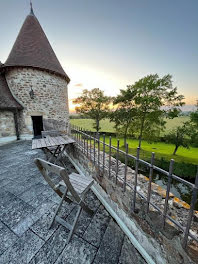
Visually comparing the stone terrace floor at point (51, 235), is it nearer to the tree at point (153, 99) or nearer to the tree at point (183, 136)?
the tree at point (153, 99)

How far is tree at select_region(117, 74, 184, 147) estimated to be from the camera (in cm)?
1116

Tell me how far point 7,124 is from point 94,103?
1527cm

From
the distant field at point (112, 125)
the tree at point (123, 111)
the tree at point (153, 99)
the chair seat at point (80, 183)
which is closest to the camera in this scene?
the chair seat at point (80, 183)

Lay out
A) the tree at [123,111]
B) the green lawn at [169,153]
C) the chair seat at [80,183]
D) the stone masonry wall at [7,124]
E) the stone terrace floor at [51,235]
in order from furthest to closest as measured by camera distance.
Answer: the tree at [123,111]
the green lawn at [169,153]
the stone masonry wall at [7,124]
the chair seat at [80,183]
the stone terrace floor at [51,235]

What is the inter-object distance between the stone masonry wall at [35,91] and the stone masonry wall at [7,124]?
0.62 metres

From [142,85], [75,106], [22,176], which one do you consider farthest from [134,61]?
[75,106]

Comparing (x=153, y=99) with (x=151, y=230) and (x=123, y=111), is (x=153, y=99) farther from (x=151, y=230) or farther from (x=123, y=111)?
(x=151, y=230)

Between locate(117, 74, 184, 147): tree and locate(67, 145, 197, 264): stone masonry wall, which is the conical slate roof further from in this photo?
locate(67, 145, 197, 264): stone masonry wall

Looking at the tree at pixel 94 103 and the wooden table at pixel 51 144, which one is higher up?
the tree at pixel 94 103

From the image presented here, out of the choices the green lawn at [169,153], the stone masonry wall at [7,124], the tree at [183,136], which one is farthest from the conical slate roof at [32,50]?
the tree at [183,136]

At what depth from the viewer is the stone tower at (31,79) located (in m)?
7.89

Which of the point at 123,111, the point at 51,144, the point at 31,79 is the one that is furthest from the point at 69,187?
the point at 123,111

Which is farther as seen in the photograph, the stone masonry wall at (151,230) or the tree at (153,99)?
the tree at (153,99)

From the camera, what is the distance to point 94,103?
2081 centimetres
